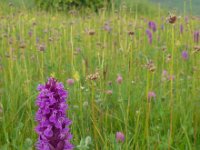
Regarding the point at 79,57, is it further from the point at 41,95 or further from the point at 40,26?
the point at 41,95

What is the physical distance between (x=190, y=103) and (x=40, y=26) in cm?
412

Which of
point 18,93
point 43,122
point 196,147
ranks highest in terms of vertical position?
point 43,122

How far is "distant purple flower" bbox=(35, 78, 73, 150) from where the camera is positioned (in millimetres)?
931

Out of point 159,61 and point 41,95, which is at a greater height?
point 41,95

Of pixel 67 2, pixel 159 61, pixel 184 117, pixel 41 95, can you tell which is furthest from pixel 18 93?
pixel 67 2

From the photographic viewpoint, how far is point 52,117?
925 mm

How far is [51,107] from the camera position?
94 centimetres

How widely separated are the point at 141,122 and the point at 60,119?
979 millimetres

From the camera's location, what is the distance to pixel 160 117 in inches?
79.7

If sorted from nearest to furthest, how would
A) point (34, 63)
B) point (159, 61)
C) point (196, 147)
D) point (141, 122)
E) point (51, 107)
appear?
point (51, 107) → point (196, 147) → point (141, 122) → point (34, 63) → point (159, 61)

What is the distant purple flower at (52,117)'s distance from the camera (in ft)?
3.05

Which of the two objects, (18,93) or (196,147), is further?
(18,93)

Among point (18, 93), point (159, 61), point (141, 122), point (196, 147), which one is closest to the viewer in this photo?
point (196, 147)

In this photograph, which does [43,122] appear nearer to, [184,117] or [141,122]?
[141,122]
